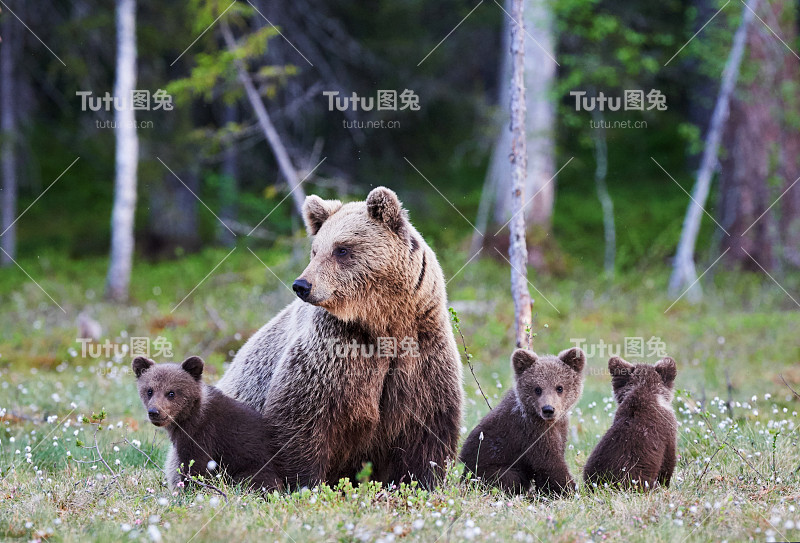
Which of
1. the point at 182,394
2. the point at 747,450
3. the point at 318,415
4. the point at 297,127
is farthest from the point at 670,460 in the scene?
the point at 297,127

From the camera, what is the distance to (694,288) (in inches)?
626

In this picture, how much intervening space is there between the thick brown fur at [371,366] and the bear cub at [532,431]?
0.26m

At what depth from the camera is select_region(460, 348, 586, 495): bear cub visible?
5.42 meters

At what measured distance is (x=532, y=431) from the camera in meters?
5.46

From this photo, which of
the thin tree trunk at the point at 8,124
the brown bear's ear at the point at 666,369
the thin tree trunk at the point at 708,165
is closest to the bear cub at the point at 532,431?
the brown bear's ear at the point at 666,369

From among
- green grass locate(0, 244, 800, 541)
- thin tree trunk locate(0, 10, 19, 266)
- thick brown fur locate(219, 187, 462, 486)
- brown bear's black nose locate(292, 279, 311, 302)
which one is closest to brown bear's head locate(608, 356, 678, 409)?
green grass locate(0, 244, 800, 541)

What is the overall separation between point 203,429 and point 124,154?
12135mm

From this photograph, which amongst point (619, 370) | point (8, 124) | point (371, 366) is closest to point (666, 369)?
point (619, 370)

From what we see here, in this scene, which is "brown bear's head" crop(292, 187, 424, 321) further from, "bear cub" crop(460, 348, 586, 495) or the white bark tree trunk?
the white bark tree trunk

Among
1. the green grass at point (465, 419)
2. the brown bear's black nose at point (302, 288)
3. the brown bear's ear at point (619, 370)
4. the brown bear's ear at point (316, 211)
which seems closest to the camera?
the green grass at point (465, 419)

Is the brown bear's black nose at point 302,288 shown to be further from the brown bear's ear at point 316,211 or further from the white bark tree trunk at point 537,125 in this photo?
the white bark tree trunk at point 537,125

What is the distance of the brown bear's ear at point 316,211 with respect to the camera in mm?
5742

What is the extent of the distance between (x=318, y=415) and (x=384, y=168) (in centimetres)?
1789

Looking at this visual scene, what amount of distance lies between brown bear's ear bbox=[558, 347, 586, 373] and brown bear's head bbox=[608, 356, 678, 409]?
188 millimetres
